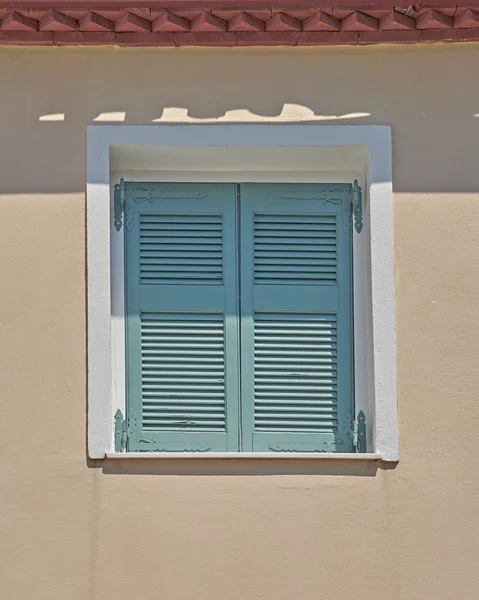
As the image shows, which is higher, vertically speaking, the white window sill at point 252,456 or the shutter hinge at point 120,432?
the shutter hinge at point 120,432

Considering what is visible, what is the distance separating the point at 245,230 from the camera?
679 cm

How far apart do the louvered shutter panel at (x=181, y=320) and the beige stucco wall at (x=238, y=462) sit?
13.9 inches

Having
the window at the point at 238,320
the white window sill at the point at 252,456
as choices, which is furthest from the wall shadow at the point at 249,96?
the white window sill at the point at 252,456

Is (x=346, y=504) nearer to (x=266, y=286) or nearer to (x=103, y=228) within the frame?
(x=266, y=286)

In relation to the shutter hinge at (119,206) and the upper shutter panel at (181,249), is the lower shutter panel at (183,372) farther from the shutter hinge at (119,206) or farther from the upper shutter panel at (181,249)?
the shutter hinge at (119,206)

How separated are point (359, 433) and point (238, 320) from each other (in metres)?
0.86

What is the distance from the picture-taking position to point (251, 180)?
270 inches

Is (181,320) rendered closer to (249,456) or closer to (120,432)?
(120,432)

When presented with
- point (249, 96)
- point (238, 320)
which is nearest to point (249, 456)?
point (238, 320)

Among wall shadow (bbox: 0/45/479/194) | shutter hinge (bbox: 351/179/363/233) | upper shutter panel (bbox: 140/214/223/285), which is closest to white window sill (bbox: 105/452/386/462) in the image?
upper shutter panel (bbox: 140/214/223/285)

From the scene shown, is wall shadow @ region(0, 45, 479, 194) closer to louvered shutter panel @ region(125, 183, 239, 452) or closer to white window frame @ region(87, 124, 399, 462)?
white window frame @ region(87, 124, 399, 462)

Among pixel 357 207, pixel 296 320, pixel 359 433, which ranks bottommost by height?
pixel 359 433

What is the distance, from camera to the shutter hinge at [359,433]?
21.7 ft

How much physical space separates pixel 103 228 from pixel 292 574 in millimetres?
1959
